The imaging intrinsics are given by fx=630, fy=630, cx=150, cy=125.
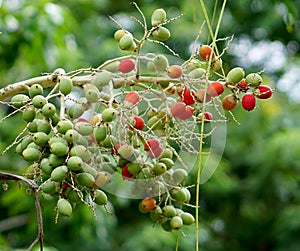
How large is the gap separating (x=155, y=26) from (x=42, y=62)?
5.35 ft

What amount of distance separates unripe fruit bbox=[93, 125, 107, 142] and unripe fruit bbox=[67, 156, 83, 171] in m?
0.04

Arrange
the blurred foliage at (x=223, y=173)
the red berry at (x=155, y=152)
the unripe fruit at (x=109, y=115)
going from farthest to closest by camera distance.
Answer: the blurred foliage at (x=223, y=173) → the red berry at (x=155, y=152) → the unripe fruit at (x=109, y=115)

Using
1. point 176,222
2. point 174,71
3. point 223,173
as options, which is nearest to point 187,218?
point 176,222

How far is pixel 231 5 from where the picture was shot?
5875 mm

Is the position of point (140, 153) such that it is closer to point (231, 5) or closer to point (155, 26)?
point (155, 26)

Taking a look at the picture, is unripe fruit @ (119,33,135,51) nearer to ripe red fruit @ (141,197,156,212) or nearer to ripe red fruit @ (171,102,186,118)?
ripe red fruit @ (171,102,186,118)

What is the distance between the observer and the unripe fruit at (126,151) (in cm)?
85

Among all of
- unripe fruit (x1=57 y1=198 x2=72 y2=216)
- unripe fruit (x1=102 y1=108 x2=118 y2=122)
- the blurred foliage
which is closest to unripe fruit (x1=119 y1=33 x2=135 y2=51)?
unripe fruit (x1=102 y1=108 x2=118 y2=122)

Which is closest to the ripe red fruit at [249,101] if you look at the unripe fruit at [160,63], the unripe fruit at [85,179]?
the unripe fruit at [160,63]

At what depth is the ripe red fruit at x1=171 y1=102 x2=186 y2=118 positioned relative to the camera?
870 millimetres

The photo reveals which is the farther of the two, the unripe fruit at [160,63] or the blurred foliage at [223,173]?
the blurred foliage at [223,173]

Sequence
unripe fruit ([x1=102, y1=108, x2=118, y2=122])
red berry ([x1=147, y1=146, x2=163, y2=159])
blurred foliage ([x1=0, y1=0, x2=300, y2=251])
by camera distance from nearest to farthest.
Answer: unripe fruit ([x1=102, y1=108, x2=118, y2=122]) < red berry ([x1=147, y1=146, x2=163, y2=159]) < blurred foliage ([x1=0, y1=0, x2=300, y2=251])

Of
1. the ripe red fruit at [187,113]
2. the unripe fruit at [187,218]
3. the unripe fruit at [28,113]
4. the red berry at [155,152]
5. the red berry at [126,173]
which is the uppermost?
the ripe red fruit at [187,113]

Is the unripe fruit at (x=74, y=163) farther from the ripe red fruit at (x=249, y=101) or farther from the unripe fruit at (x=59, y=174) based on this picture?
the ripe red fruit at (x=249, y=101)
